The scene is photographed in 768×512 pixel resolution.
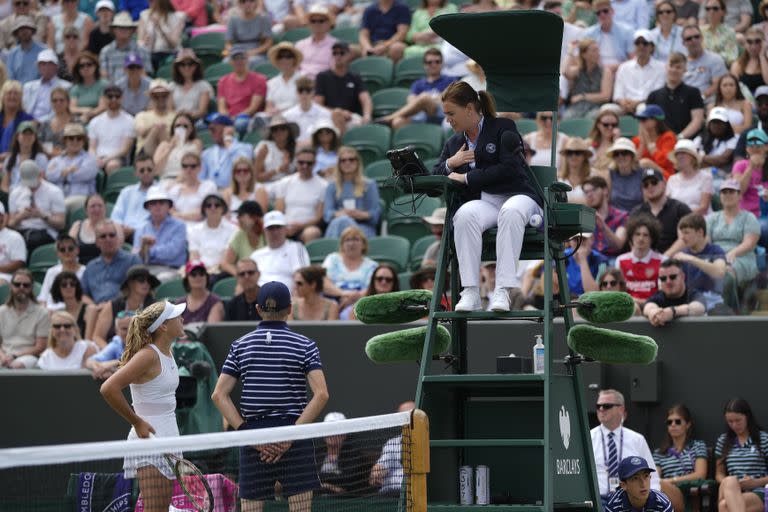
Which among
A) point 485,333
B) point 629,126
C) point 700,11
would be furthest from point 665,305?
point 700,11

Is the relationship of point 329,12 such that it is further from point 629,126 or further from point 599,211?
point 599,211

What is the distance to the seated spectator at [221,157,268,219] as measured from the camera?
1420 cm

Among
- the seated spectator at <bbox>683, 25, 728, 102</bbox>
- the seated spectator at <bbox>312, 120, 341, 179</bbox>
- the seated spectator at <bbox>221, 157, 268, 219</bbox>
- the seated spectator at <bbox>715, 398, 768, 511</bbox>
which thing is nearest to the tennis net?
the seated spectator at <bbox>715, 398, 768, 511</bbox>

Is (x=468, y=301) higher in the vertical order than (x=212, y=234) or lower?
higher

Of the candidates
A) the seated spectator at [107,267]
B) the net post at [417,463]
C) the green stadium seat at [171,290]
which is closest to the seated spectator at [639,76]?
the green stadium seat at [171,290]

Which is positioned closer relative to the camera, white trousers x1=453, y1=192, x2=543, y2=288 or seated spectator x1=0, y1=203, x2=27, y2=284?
white trousers x1=453, y1=192, x2=543, y2=288

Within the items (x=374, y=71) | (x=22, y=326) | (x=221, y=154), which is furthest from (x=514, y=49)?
(x=374, y=71)

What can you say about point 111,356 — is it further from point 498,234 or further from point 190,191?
point 498,234

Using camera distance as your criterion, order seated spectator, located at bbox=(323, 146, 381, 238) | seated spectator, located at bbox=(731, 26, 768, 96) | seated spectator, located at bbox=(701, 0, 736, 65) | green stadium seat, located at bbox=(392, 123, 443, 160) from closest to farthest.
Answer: seated spectator, located at bbox=(323, 146, 381, 238), seated spectator, located at bbox=(731, 26, 768, 96), green stadium seat, located at bbox=(392, 123, 443, 160), seated spectator, located at bbox=(701, 0, 736, 65)

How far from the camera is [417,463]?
629 cm

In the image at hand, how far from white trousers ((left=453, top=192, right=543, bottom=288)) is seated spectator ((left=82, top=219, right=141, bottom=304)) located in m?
6.68

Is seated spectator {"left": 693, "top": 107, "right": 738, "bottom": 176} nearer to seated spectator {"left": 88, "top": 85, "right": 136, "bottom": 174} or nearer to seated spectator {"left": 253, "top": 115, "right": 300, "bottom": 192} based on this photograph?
seated spectator {"left": 253, "top": 115, "right": 300, "bottom": 192}

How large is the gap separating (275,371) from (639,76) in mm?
8321

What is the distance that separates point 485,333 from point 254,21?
26.4 feet
